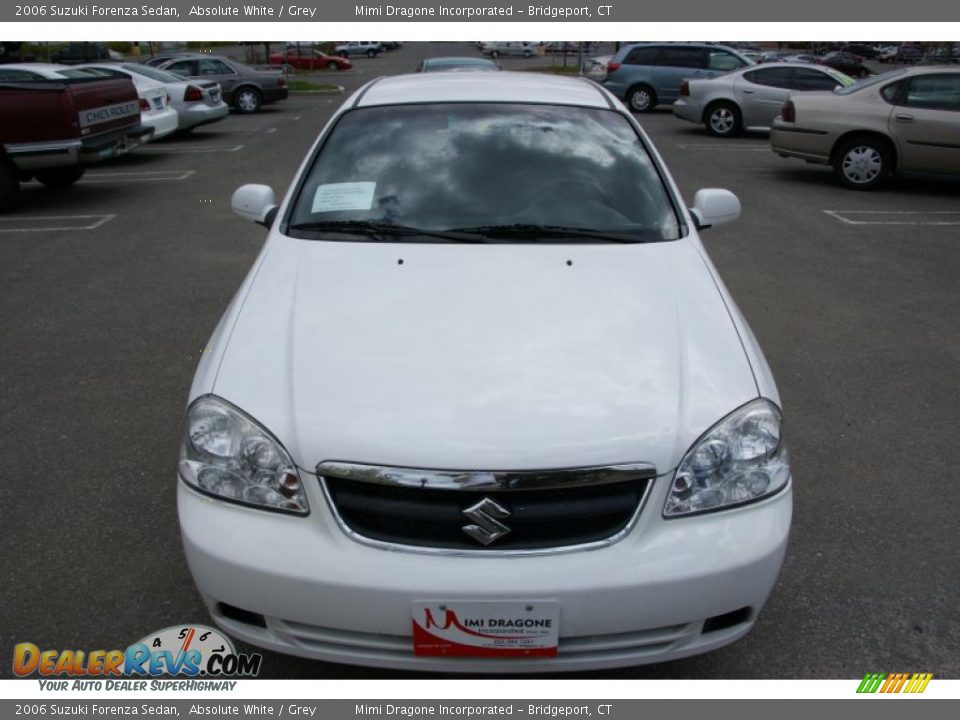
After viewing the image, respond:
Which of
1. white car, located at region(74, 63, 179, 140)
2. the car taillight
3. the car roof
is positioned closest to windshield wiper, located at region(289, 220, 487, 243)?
the car roof

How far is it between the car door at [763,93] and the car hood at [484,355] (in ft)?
43.6

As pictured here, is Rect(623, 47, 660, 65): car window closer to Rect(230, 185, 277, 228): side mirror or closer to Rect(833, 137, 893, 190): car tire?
Rect(833, 137, 893, 190): car tire

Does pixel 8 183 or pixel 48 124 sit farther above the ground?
pixel 48 124

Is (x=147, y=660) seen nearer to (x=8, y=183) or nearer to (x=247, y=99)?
(x=8, y=183)

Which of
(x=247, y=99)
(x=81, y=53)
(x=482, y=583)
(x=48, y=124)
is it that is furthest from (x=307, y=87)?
(x=482, y=583)

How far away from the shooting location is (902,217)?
351 inches

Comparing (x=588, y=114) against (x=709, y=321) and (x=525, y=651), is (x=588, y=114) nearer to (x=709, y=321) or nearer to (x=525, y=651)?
(x=709, y=321)

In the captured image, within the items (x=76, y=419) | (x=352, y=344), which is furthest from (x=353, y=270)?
(x=76, y=419)

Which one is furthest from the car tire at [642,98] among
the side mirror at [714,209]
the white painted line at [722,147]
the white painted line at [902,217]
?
the side mirror at [714,209]

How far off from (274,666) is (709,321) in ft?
5.96

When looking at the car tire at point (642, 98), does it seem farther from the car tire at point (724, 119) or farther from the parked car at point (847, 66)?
the parked car at point (847, 66)

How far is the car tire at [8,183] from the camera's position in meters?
8.98

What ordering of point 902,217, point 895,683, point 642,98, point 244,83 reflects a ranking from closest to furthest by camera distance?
point 895,683 → point 902,217 → point 642,98 → point 244,83

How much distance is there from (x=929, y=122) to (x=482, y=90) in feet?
26.4
